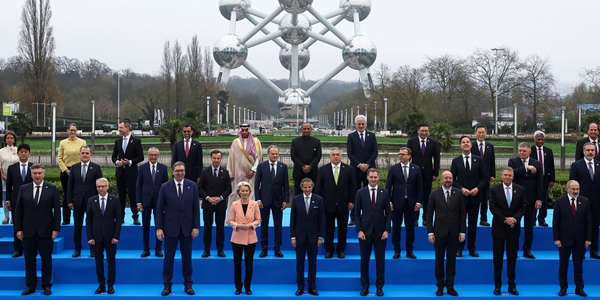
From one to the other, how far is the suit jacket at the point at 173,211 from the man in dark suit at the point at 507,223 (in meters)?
3.30

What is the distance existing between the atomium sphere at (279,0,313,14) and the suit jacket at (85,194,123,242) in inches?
1312

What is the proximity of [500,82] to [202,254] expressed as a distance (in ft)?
125

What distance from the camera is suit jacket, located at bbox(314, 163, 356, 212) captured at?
25.4ft

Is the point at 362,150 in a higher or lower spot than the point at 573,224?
higher

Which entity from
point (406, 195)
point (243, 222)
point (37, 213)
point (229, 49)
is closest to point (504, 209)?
point (406, 195)

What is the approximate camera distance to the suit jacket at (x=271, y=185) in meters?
7.93

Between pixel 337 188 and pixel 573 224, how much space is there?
8.57 ft

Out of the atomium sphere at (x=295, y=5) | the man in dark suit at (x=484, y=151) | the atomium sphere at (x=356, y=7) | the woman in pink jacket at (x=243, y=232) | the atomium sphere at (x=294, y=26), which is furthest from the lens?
the atomium sphere at (x=356, y=7)

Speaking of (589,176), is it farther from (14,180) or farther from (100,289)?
(14,180)

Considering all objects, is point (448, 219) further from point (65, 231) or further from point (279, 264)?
point (65, 231)

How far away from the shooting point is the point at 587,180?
309 inches

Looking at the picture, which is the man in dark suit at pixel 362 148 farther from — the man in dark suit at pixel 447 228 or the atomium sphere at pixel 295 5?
the atomium sphere at pixel 295 5

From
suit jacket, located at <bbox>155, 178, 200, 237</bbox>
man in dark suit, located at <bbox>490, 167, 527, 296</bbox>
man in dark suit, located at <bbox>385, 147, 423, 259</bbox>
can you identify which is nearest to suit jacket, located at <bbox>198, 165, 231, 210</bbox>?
suit jacket, located at <bbox>155, 178, 200, 237</bbox>

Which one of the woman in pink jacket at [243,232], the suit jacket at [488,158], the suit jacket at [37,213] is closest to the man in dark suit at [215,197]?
the woman in pink jacket at [243,232]
